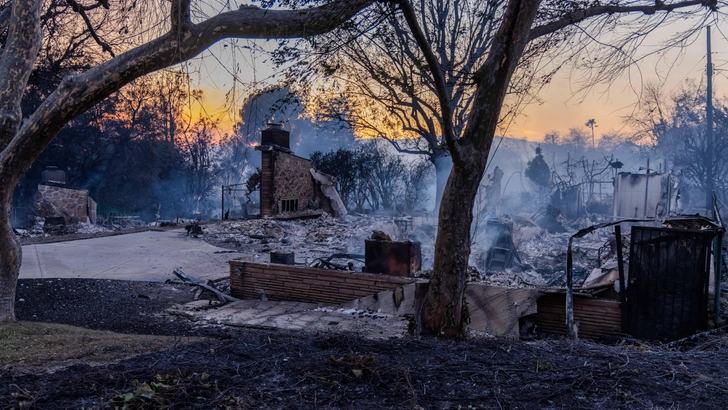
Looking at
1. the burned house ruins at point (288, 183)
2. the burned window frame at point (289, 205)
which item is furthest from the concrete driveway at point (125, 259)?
the burned window frame at point (289, 205)

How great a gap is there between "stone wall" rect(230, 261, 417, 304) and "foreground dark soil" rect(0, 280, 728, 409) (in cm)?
307

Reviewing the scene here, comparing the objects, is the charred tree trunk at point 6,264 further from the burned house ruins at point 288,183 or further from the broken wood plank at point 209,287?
the burned house ruins at point 288,183

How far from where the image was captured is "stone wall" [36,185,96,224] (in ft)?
64.0

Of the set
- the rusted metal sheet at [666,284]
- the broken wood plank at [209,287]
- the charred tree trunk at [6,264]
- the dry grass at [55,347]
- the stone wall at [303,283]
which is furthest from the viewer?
the broken wood plank at [209,287]

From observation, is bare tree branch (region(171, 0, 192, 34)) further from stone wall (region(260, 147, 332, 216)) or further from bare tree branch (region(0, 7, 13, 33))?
stone wall (region(260, 147, 332, 216))

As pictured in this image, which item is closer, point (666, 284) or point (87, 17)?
point (666, 284)

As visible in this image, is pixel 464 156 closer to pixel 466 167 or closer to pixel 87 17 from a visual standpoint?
pixel 466 167

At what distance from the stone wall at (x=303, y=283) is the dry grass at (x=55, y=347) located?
2668 millimetres

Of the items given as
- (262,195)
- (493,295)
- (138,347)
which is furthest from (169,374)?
(262,195)

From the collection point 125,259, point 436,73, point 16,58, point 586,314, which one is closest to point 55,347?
point 16,58

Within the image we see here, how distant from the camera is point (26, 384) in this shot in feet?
8.00

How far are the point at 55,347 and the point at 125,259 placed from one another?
284 inches

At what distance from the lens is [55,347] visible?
12.9 ft

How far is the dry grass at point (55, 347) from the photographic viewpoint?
10.5ft
